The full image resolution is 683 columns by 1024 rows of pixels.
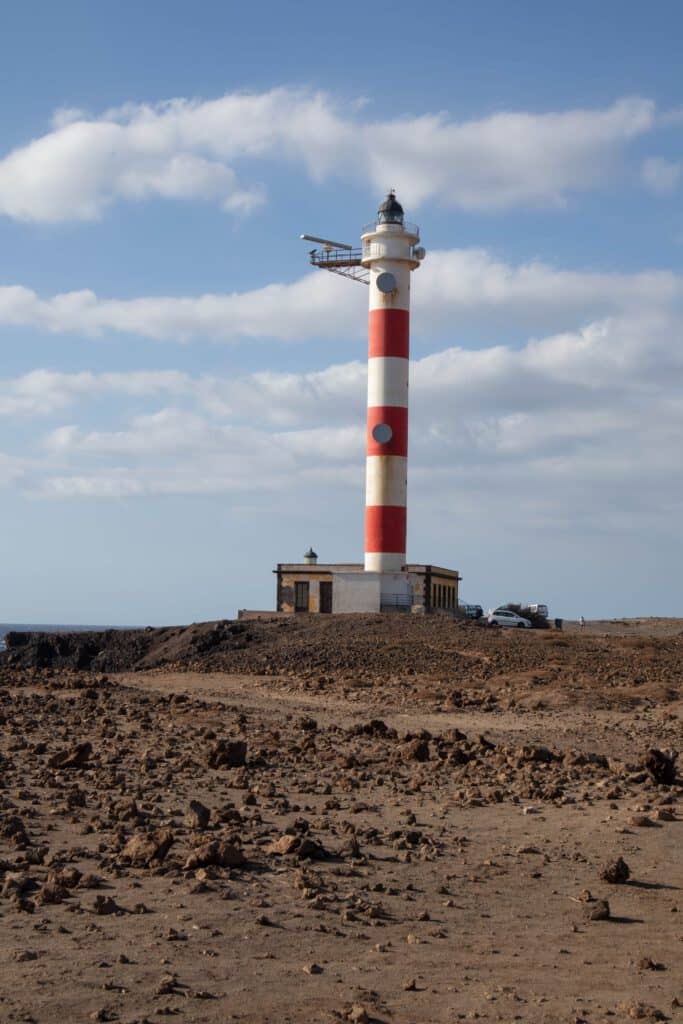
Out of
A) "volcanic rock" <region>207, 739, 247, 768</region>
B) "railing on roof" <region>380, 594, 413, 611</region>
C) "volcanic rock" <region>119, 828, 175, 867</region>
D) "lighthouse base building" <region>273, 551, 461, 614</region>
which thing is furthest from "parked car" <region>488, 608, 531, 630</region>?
"volcanic rock" <region>119, 828, 175, 867</region>

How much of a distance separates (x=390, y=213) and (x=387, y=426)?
9.98 meters

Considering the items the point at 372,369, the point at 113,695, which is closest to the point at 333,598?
the point at 372,369

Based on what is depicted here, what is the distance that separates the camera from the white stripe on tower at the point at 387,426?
52.3m

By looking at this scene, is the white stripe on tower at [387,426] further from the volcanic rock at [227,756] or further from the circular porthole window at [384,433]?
the volcanic rock at [227,756]

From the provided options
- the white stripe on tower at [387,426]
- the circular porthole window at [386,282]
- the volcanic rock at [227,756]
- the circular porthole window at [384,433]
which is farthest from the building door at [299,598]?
the volcanic rock at [227,756]

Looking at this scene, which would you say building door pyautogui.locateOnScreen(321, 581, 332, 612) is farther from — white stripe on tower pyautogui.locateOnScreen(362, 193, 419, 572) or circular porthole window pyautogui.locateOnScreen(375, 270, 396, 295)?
circular porthole window pyautogui.locateOnScreen(375, 270, 396, 295)

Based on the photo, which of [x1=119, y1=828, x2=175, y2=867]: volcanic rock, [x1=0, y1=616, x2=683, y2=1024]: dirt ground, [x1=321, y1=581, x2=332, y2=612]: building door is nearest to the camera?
[x1=0, y1=616, x2=683, y2=1024]: dirt ground

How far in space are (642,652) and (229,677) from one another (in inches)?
480

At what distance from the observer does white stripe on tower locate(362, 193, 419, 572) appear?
2060 inches

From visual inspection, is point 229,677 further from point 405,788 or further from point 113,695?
point 405,788

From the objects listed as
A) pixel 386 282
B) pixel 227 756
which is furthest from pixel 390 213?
pixel 227 756

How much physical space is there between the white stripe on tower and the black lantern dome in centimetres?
333

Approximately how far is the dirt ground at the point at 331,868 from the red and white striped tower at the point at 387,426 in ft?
87.7

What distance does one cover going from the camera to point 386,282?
53.6m
